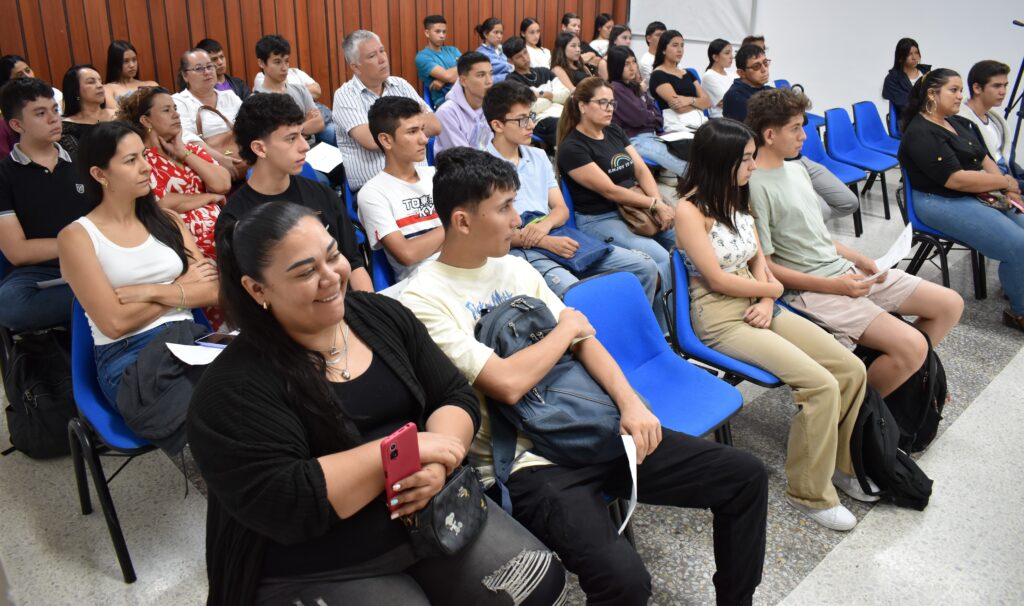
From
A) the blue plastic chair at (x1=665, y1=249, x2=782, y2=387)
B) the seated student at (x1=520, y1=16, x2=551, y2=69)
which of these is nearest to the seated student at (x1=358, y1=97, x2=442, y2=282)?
the blue plastic chair at (x1=665, y1=249, x2=782, y2=387)

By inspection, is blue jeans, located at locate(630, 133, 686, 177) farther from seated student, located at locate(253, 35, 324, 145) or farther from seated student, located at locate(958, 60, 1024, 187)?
seated student, located at locate(253, 35, 324, 145)

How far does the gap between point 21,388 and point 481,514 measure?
1.89 metres

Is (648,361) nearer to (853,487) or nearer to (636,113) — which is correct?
(853,487)

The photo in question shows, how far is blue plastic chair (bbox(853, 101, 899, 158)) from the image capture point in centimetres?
568

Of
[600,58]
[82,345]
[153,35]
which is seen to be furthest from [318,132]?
[600,58]

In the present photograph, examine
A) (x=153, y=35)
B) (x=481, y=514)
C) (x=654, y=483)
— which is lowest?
(x=654, y=483)

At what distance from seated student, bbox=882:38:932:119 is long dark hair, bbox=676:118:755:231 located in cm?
486

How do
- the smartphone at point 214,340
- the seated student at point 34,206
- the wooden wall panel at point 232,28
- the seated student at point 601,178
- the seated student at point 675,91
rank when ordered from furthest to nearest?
the seated student at point 675,91, the wooden wall panel at point 232,28, the seated student at point 601,178, the seated student at point 34,206, the smartphone at point 214,340

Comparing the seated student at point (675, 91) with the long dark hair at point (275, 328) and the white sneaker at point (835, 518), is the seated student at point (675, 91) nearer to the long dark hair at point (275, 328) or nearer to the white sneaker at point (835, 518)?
the white sneaker at point (835, 518)

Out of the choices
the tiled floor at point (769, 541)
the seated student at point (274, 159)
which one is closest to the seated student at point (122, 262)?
the seated student at point (274, 159)

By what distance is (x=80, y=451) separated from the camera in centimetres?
217

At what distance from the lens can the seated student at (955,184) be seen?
3.60m

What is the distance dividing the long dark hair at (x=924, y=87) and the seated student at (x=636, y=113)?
50.3 inches

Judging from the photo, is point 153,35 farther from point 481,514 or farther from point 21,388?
point 481,514
